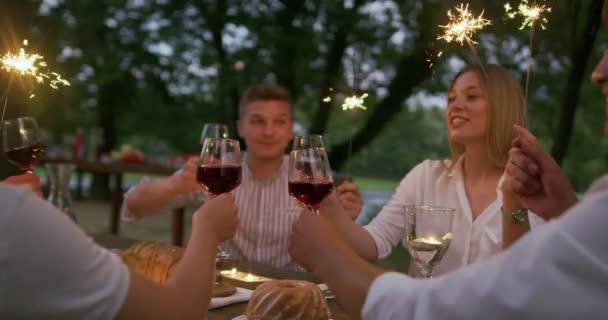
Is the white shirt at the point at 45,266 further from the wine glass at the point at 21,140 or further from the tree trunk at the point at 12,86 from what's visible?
the wine glass at the point at 21,140

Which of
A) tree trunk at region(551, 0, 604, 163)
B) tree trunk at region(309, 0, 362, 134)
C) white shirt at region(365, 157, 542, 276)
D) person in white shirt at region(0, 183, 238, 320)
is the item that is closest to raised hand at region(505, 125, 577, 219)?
white shirt at region(365, 157, 542, 276)

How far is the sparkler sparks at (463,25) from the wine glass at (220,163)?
683mm

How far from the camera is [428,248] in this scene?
4.60ft

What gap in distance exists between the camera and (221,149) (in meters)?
1.63

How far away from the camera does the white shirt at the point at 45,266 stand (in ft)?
2.90

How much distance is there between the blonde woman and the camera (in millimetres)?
2189

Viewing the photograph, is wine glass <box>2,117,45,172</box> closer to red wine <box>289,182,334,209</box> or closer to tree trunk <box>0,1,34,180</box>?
tree trunk <box>0,1,34,180</box>

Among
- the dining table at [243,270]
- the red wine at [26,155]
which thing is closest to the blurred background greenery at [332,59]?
the dining table at [243,270]

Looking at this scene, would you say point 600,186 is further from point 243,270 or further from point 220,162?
point 243,270

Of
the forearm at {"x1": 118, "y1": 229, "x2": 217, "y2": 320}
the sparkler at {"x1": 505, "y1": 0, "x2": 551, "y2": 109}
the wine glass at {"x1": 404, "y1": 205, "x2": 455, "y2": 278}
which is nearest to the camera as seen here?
the forearm at {"x1": 118, "y1": 229, "x2": 217, "y2": 320}

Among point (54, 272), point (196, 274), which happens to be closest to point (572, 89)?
point (196, 274)

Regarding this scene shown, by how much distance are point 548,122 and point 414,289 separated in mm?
7034

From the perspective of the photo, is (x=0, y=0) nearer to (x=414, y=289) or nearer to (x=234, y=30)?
(x=414, y=289)

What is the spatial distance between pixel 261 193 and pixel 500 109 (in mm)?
1233
